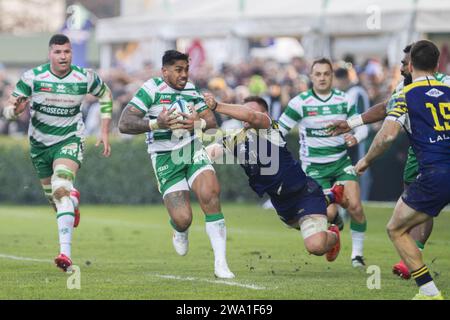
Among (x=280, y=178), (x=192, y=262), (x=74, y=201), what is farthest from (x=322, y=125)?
(x=74, y=201)

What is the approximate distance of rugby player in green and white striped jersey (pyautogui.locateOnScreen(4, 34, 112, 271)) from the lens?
46.3ft

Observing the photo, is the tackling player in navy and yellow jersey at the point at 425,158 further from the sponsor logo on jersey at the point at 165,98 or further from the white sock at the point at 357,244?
the white sock at the point at 357,244

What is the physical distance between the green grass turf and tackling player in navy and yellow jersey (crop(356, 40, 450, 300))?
67 centimetres

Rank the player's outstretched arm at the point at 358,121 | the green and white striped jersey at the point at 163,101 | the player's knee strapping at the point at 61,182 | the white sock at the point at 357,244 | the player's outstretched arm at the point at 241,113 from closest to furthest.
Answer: the player's outstretched arm at the point at 241,113 → the green and white striped jersey at the point at 163,101 → the player's outstretched arm at the point at 358,121 → the player's knee strapping at the point at 61,182 → the white sock at the point at 357,244

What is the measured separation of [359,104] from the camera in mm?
20656

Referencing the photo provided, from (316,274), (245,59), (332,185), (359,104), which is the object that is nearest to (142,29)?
(245,59)

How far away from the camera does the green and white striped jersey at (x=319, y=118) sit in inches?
608

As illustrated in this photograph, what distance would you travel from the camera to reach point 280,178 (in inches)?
513

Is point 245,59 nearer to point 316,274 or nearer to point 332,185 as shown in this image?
point 332,185

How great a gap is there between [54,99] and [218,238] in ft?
9.63

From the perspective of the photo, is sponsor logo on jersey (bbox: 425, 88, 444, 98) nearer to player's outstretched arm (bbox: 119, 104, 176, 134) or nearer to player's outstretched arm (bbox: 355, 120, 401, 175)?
player's outstretched arm (bbox: 355, 120, 401, 175)

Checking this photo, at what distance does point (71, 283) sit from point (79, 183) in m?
14.5

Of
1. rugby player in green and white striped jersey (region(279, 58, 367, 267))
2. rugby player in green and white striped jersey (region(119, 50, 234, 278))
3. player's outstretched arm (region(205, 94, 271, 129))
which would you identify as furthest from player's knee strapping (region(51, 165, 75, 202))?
rugby player in green and white striped jersey (region(279, 58, 367, 267))

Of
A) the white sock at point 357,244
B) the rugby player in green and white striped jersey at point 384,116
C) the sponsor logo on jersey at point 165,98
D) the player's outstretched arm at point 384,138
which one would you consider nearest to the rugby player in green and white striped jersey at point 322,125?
the white sock at point 357,244
